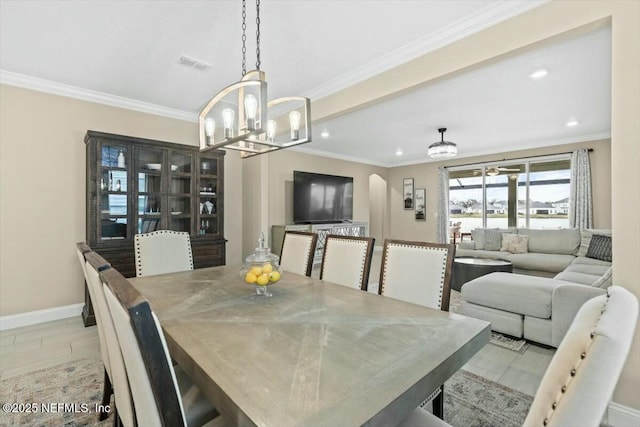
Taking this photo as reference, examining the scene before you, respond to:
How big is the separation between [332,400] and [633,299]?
2.34ft

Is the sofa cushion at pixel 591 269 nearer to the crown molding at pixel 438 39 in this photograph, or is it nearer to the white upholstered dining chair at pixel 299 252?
the crown molding at pixel 438 39

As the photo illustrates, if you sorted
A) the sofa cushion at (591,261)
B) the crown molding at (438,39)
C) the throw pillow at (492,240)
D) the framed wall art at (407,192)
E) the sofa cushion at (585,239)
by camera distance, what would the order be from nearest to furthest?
1. the crown molding at (438,39)
2. the sofa cushion at (591,261)
3. the sofa cushion at (585,239)
4. the throw pillow at (492,240)
5. the framed wall art at (407,192)

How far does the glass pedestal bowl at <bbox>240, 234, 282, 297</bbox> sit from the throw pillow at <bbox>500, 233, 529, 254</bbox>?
538cm

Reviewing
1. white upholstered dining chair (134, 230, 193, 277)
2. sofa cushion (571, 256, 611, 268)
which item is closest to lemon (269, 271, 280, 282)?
white upholstered dining chair (134, 230, 193, 277)

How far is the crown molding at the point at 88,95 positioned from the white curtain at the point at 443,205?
→ 5922 mm

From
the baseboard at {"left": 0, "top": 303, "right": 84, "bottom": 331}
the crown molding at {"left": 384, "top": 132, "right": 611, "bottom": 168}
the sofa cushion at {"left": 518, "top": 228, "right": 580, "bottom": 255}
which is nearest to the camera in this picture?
the baseboard at {"left": 0, "top": 303, "right": 84, "bottom": 331}

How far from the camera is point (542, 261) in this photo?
16.1 ft

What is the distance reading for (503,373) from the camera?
2299mm

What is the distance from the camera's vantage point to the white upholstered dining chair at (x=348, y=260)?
2197 mm

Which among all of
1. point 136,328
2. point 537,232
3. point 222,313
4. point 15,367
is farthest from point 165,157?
point 537,232

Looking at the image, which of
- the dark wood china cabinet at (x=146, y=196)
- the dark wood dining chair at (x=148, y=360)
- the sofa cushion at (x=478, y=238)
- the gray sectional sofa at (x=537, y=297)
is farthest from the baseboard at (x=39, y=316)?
the sofa cushion at (x=478, y=238)

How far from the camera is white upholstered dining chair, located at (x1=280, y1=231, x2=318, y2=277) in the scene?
256cm

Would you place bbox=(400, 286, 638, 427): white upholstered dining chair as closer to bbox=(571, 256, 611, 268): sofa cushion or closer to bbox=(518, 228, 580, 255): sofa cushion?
bbox=(571, 256, 611, 268): sofa cushion

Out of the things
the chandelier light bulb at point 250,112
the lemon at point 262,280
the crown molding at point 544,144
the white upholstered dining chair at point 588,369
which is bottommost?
the lemon at point 262,280
